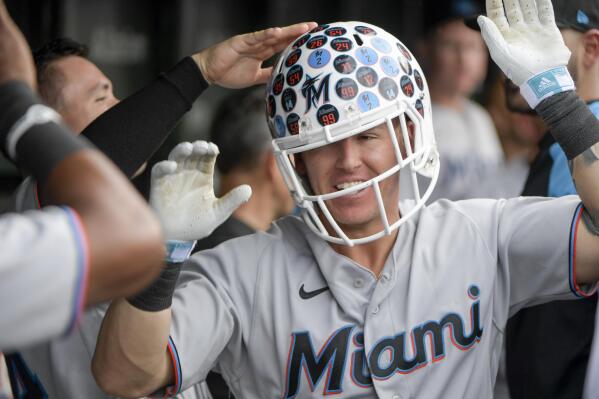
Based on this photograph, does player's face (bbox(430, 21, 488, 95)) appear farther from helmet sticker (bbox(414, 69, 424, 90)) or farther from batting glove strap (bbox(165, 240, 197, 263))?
batting glove strap (bbox(165, 240, 197, 263))

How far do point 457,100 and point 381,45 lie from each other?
318 centimetres

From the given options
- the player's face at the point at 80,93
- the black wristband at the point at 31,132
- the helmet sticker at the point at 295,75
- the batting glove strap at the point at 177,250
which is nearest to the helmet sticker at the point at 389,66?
the helmet sticker at the point at 295,75

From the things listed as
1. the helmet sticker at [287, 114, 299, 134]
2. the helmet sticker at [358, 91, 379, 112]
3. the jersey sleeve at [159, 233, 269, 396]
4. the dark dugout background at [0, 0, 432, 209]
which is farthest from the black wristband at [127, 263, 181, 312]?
the dark dugout background at [0, 0, 432, 209]

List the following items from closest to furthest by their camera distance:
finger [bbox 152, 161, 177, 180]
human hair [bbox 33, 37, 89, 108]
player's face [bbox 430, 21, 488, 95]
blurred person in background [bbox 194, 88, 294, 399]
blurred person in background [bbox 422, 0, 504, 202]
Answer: finger [bbox 152, 161, 177, 180]
human hair [bbox 33, 37, 89, 108]
blurred person in background [bbox 194, 88, 294, 399]
blurred person in background [bbox 422, 0, 504, 202]
player's face [bbox 430, 21, 488, 95]

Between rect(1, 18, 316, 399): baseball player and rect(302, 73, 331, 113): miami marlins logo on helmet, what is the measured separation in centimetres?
28

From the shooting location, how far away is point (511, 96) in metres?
3.17

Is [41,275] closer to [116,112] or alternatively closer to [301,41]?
[116,112]

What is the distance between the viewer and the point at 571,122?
6.77 ft

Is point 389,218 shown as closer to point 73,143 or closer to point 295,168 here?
point 295,168

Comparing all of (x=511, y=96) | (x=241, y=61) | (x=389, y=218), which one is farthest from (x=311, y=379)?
(x=511, y=96)

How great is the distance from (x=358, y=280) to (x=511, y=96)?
122 centimetres

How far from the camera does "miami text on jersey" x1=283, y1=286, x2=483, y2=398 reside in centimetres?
213

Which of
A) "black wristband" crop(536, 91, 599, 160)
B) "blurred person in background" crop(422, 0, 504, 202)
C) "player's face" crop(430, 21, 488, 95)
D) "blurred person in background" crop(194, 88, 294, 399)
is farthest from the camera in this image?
"player's face" crop(430, 21, 488, 95)

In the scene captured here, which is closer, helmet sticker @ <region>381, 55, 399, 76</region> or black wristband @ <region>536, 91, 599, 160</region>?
black wristband @ <region>536, 91, 599, 160</region>
